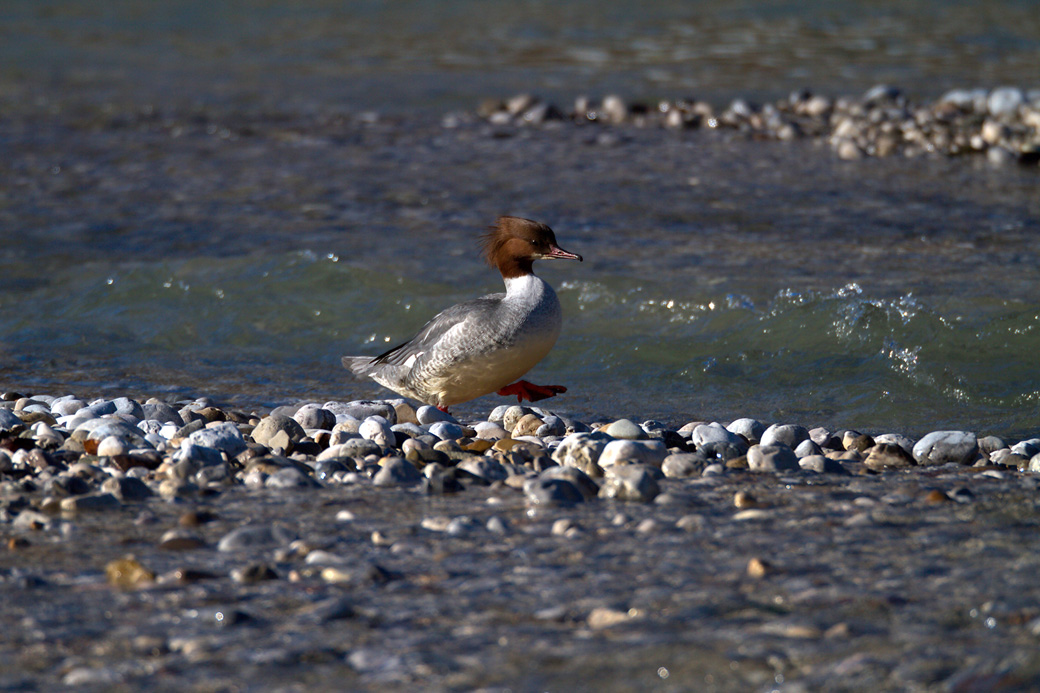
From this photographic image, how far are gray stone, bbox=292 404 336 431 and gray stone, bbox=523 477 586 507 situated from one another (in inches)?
62.8

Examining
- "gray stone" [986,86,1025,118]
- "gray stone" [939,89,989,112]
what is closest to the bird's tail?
"gray stone" [986,86,1025,118]

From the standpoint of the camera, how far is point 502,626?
10.0 ft

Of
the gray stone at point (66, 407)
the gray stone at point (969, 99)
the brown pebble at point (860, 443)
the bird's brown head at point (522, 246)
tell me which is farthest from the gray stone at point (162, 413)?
the gray stone at point (969, 99)

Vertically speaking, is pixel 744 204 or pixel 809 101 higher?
pixel 809 101

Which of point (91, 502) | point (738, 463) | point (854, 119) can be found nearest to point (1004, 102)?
point (854, 119)

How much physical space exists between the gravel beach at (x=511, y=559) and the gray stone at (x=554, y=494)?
0.04 ft

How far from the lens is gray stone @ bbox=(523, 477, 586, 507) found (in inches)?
161

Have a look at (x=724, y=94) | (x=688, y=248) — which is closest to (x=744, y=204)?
(x=688, y=248)

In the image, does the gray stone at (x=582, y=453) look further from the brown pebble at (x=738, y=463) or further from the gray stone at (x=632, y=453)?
the brown pebble at (x=738, y=463)

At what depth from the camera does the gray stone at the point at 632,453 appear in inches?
179

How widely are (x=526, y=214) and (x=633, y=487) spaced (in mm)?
6946

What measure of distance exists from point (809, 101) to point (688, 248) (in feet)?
22.9

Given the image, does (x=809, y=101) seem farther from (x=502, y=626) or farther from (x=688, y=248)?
(x=502, y=626)

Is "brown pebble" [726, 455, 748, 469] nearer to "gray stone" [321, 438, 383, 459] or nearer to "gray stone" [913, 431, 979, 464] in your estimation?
"gray stone" [913, 431, 979, 464]
